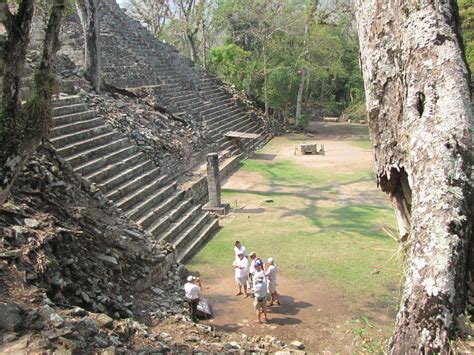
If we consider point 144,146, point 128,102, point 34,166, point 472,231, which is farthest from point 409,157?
point 128,102

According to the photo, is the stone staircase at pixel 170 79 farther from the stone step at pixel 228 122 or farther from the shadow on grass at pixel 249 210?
the shadow on grass at pixel 249 210

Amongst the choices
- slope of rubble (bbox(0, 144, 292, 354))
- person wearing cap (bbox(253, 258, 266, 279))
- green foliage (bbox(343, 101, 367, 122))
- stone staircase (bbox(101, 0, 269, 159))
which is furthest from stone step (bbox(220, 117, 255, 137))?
person wearing cap (bbox(253, 258, 266, 279))

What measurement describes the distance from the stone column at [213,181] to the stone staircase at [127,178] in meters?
0.80

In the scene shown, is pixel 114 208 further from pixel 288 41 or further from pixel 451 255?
pixel 288 41

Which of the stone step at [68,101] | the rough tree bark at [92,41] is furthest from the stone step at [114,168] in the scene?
the rough tree bark at [92,41]

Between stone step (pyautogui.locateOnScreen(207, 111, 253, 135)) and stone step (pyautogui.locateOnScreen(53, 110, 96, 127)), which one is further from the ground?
stone step (pyautogui.locateOnScreen(53, 110, 96, 127))

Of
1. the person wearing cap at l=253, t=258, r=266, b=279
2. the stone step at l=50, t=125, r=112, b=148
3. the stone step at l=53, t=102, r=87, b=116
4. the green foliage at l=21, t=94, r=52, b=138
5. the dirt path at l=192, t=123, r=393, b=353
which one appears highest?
the stone step at l=53, t=102, r=87, b=116

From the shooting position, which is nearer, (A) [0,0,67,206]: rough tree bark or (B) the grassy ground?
(A) [0,0,67,206]: rough tree bark

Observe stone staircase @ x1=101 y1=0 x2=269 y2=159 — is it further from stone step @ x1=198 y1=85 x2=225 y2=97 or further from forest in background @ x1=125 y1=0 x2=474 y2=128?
forest in background @ x1=125 y1=0 x2=474 y2=128

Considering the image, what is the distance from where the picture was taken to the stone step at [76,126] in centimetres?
982

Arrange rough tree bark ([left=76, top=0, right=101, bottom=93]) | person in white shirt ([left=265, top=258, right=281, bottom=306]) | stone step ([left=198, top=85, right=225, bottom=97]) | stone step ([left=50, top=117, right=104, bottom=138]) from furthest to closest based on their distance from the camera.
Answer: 1. stone step ([left=198, top=85, right=225, bottom=97])
2. rough tree bark ([left=76, top=0, right=101, bottom=93])
3. stone step ([left=50, top=117, right=104, bottom=138])
4. person in white shirt ([left=265, top=258, right=281, bottom=306])

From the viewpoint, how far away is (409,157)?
232 centimetres

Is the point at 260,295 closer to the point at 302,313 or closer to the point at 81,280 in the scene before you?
the point at 302,313

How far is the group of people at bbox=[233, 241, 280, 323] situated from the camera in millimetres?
7145
